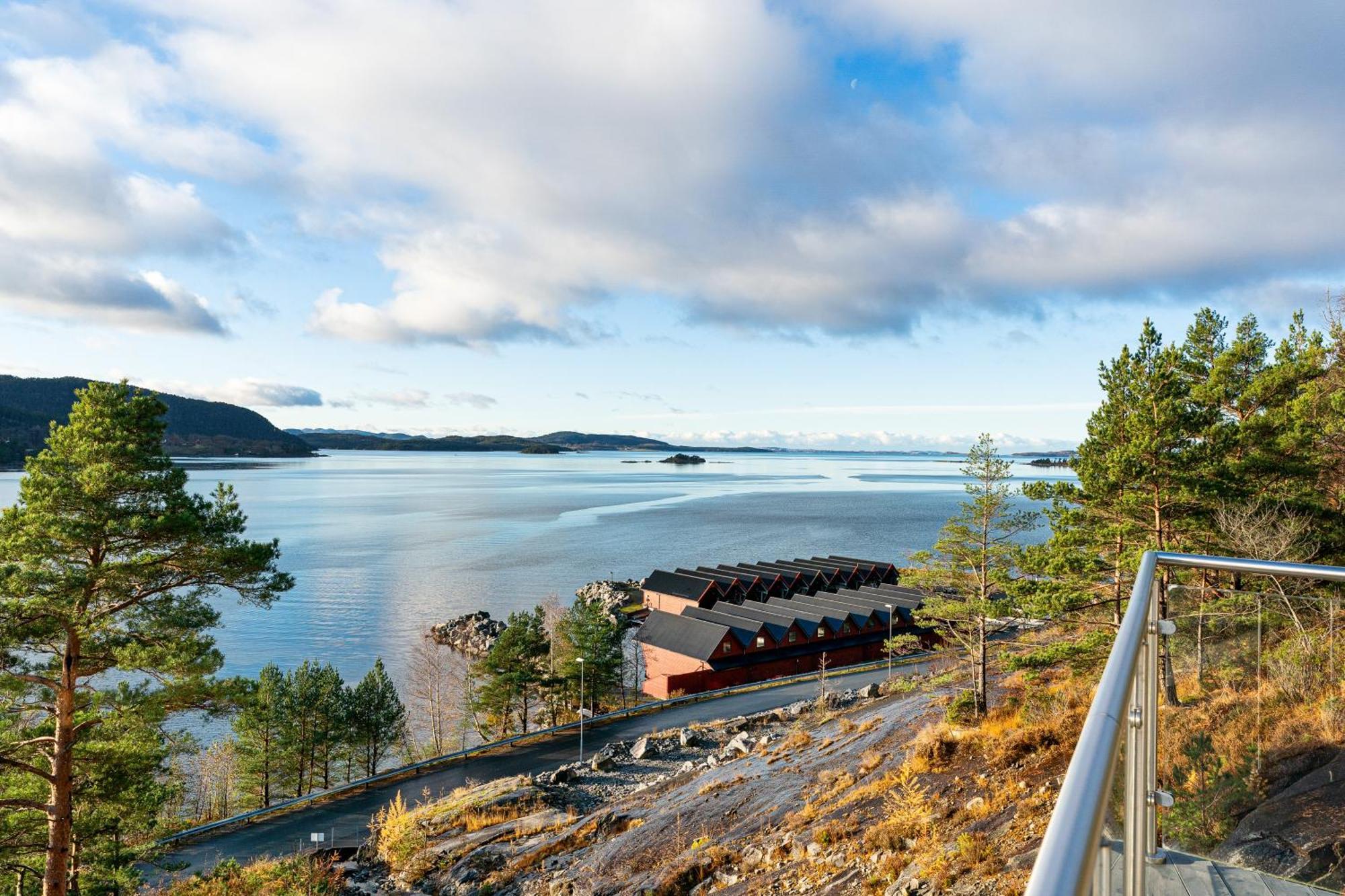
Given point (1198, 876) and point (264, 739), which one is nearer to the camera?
Answer: point (1198, 876)

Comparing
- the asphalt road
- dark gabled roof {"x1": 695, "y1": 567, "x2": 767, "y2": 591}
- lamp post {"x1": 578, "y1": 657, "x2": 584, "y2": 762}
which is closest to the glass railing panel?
the asphalt road

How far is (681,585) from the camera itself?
54844 millimetres

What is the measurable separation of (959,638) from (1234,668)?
21308 millimetres

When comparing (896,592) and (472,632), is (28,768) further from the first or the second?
(896,592)

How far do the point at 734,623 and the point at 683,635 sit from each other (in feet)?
11.5

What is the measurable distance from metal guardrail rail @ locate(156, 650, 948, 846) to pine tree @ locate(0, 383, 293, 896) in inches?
273

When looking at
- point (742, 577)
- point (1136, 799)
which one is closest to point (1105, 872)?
point (1136, 799)

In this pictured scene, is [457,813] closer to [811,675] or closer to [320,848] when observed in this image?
[320,848]

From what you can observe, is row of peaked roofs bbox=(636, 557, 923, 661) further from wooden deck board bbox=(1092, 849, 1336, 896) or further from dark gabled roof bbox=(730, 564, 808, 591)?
wooden deck board bbox=(1092, 849, 1336, 896)

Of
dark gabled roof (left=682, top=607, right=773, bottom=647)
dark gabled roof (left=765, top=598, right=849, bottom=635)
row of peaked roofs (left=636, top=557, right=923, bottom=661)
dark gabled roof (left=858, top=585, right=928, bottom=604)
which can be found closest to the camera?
row of peaked roofs (left=636, top=557, right=923, bottom=661)

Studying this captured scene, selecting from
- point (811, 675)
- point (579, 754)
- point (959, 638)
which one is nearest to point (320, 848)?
point (579, 754)

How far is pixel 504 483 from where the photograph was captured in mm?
199500

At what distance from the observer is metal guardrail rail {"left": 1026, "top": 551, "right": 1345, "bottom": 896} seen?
0.92 meters

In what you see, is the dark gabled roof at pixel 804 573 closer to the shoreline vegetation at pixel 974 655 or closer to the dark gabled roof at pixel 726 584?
the dark gabled roof at pixel 726 584
